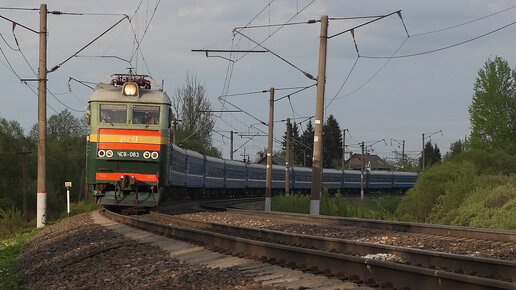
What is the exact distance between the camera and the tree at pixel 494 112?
5228 centimetres

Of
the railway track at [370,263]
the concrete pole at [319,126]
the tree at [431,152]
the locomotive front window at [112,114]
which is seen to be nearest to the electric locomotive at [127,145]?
the locomotive front window at [112,114]

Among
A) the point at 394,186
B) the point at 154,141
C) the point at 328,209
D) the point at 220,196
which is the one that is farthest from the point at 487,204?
the point at 394,186

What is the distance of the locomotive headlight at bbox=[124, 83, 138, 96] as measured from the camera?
20.5 m

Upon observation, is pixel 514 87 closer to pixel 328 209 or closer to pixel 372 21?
pixel 328 209

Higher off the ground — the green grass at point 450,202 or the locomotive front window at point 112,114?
the locomotive front window at point 112,114

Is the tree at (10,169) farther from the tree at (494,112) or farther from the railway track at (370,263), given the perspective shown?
the railway track at (370,263)

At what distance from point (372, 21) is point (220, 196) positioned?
100ft

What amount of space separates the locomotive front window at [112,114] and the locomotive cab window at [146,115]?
327 mm

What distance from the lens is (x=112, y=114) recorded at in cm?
2031

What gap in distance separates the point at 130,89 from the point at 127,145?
5.71 ft

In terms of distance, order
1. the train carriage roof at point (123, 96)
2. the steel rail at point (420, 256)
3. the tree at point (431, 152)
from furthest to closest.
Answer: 1. the tree at point (431, 152)
2. the train carriage roof at point (123, 96)
3. the steel rail at point (420, 256)

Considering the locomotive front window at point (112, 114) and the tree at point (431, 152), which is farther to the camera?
the tree at point (431, 152)

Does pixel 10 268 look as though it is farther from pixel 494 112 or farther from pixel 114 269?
pixel 494 112

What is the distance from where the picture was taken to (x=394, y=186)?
72812mm
